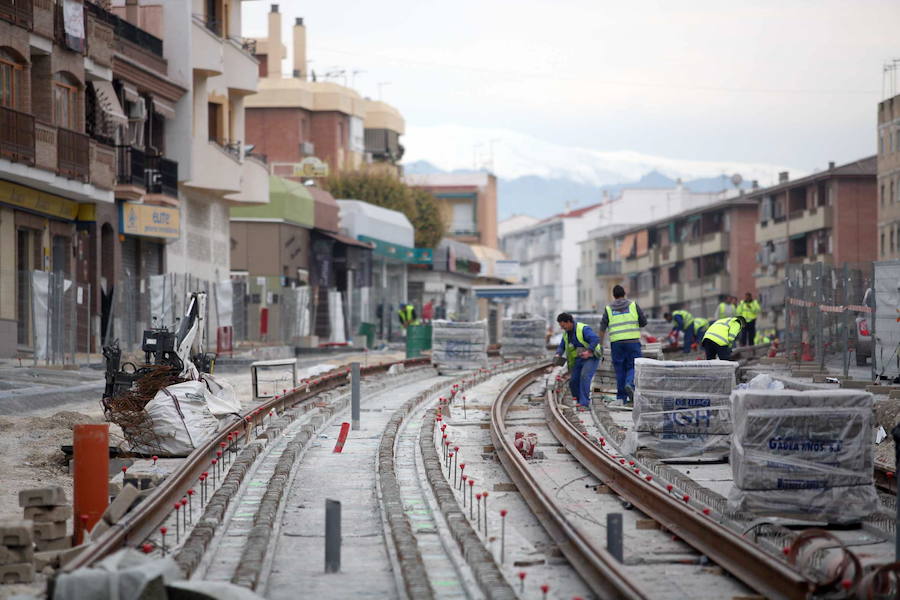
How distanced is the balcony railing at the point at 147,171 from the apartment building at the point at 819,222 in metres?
40.1

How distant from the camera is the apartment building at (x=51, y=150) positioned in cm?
2964

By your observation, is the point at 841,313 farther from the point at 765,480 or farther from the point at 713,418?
the point at 765,480

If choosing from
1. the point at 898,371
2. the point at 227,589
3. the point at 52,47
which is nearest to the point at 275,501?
the point at 227,589

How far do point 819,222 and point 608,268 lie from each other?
47.1m

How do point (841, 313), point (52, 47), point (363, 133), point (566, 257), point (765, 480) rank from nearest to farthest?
point (765, 480) → point (841, 313) → point (52, 47) → point (363, 133) → point (566, 257)

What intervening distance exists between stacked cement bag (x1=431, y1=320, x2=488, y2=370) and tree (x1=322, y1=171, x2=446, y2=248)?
43.0 metres

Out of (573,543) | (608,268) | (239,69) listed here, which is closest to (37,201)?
(239,69)

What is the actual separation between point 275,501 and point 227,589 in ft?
15.0

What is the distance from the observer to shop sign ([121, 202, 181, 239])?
125 ft

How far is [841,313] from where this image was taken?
88.5 feet

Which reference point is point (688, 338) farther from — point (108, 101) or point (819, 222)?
point (819, 222)

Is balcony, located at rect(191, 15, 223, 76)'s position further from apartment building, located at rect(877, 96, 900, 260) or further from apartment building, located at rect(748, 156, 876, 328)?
apartment building, located at rect(748, 156, 876, 328)

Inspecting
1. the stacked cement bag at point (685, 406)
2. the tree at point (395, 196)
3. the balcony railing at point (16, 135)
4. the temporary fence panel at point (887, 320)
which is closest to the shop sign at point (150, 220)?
the balcony railing at point (16, 135)

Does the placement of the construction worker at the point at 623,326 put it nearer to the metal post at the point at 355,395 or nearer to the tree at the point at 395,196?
the metal post at the point at 355,395
